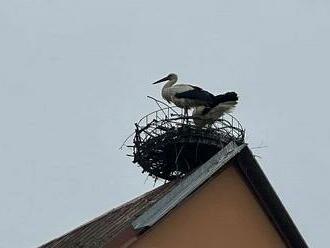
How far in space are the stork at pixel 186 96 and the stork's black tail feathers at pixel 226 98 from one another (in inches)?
5.3

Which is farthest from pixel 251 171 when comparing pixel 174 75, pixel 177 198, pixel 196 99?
pixel 174 75

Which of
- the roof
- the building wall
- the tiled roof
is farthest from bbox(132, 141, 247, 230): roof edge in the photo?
the tiled roof

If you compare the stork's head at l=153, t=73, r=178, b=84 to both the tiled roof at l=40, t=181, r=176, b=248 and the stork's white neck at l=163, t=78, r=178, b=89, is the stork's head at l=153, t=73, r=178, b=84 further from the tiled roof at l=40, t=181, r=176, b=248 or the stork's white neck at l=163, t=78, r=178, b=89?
the tiled roof at l=40, t=181, r=176, b=248

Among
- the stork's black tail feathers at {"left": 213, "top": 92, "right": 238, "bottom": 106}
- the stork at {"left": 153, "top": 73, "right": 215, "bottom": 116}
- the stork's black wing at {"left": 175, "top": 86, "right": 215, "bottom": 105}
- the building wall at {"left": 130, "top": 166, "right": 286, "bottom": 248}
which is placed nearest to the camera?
the building wall at {"left": 130, "top": 166, "right": 286, "bottom": 248}

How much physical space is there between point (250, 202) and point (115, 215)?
2714mm

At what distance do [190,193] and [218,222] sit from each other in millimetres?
706

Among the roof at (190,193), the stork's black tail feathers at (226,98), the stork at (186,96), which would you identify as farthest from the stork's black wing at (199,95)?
the roof at (190,193)

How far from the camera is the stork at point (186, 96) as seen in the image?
2470cm

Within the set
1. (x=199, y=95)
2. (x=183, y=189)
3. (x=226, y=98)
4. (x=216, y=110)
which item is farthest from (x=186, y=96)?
(x=183, y=189)

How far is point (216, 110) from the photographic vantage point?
24.4 meters

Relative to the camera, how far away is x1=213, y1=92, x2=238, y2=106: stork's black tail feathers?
78.4 feet

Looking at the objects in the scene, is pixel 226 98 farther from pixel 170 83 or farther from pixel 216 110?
pixel 170 83

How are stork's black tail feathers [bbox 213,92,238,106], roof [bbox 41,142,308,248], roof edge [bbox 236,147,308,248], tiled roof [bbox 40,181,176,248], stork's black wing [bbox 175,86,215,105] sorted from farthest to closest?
stork's black wing [bbox 175,86,215,105], stork's black tail feathers [bbox 213,92,238,106], roof edge [bbox 236,147,308,248], tiled roof [bbox 40,181,176,248], roof [bbox 41,142,308,248]

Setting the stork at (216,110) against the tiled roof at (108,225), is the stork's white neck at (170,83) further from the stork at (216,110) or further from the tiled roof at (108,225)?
the tiled roof at (108,225)
